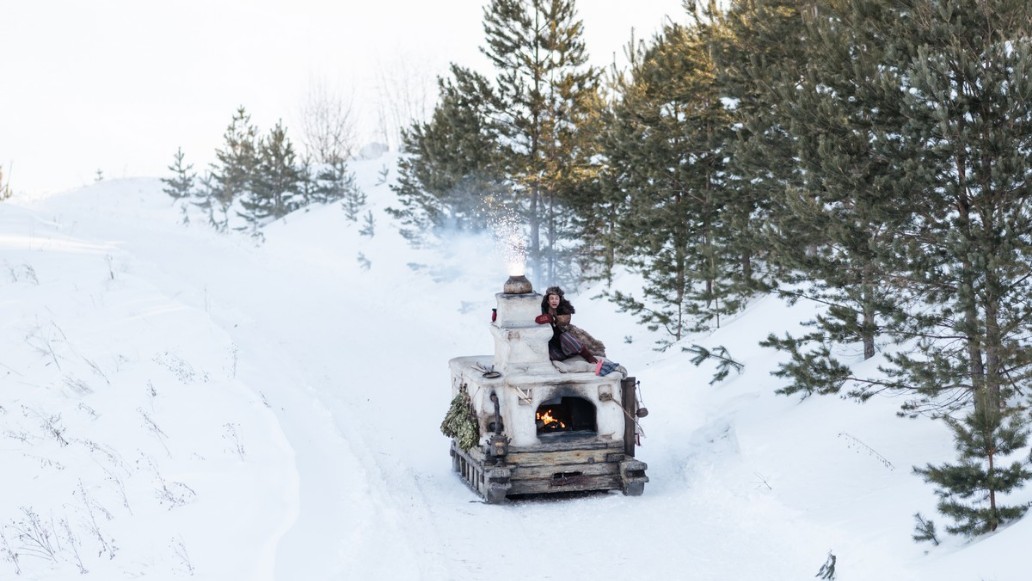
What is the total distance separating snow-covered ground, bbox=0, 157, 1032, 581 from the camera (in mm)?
8141

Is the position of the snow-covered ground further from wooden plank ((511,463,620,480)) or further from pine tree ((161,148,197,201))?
pine tree ((161,148,197,201))

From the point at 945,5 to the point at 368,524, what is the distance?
26.7 feet

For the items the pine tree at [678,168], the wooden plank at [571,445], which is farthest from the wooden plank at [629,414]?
the pine tree at [678,168]

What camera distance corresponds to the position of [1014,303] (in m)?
9.52

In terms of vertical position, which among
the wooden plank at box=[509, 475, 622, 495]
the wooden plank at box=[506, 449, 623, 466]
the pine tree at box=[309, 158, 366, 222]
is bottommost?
the wooden plank at box=[509, 475, 622, 495]

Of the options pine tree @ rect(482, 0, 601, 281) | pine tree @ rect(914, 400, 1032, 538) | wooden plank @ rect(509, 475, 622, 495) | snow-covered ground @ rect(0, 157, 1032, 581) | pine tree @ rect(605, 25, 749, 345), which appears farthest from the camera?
pine tree @ rect(482, 0, 601, 281)

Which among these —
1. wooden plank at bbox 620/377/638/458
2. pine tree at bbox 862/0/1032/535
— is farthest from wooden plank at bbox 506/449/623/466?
pine tree at bbox 862/0/1032/535

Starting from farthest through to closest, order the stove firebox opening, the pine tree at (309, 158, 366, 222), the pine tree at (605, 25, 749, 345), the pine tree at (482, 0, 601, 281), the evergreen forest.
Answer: the pine tree at (309, 158, 366, 222), the pine tree at (482, 0, 601, 281), the pine tree at (605, 25, 749, 345), the stove firebox opening, the evergreen forest

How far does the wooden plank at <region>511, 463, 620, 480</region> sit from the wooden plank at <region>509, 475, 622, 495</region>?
0.18ft

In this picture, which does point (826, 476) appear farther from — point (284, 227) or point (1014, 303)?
point (284, 227)

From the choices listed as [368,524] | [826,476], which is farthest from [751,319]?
[368,524]

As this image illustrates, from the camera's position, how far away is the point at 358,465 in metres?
12.1

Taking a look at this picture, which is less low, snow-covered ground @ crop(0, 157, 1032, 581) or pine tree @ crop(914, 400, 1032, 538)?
pine tree @ crop(914, 400, 1032, 538)

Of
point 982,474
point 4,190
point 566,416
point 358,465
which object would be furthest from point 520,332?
point 4,190
